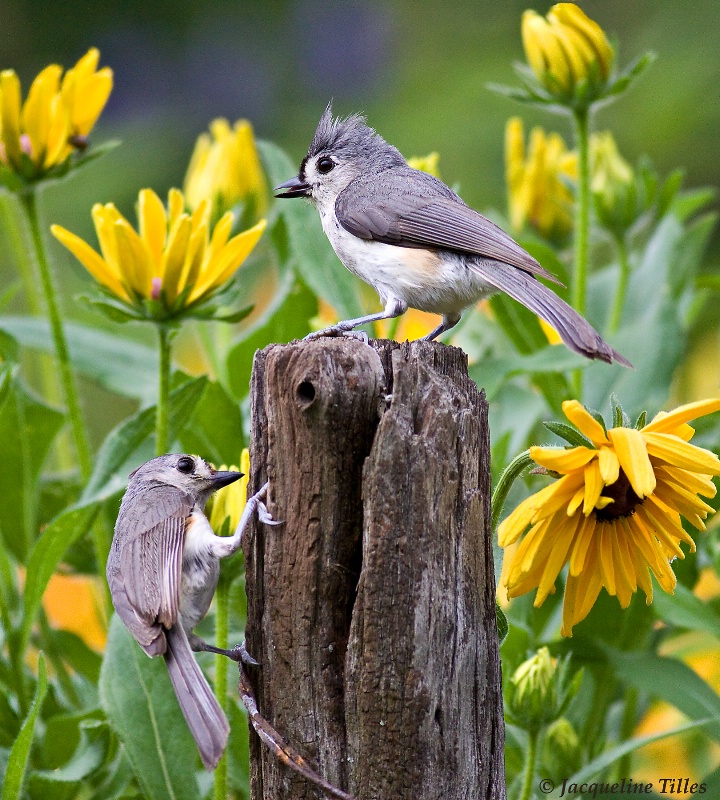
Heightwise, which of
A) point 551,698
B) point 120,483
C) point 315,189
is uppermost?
point 315,189

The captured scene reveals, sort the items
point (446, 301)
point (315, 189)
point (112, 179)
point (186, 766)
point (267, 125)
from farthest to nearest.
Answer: point (267, 125), point (112, 179), point (315, 189), point (186, 766), point (446, 301)

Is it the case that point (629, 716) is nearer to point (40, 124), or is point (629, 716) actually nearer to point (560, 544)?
point (560, 544)

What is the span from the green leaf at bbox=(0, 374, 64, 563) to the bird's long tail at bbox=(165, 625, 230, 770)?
1311 mm

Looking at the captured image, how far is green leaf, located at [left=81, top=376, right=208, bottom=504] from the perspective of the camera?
9.75ft

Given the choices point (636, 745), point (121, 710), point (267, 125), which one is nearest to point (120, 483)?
point (121, 710)

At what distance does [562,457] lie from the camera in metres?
1.98

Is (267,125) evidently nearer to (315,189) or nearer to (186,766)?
(315,189)

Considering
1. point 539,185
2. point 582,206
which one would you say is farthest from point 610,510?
point 539,185

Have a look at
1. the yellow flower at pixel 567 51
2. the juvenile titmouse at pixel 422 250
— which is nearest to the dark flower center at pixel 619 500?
the juvenile titmouse at pixel 422 250

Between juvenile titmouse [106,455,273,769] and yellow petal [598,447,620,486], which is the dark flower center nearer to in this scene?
yellow petal [598,447,620,486]

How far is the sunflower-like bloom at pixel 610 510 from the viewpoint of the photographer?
198 centimetres

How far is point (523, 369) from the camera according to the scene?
3086 mm

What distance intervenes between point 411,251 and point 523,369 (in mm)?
731

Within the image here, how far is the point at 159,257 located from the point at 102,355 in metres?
0.86
